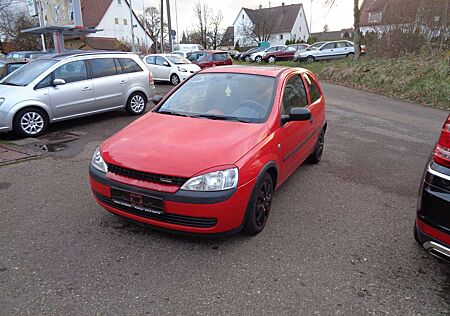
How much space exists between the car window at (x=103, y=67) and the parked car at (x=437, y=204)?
737cm

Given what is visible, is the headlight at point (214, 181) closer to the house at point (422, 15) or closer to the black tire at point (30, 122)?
the black tire at point (30, 122)

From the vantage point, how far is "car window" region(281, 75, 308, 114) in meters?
4.13

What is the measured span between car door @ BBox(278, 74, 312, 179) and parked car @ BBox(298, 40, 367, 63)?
21.2m

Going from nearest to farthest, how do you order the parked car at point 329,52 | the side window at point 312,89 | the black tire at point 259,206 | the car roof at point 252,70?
the black tire at point 259,206, the car roof at point 252,70, the side window at point 312,89, the parked car at point 329,52

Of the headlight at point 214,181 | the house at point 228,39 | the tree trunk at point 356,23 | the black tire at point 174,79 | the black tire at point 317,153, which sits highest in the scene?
the house at point 228,39

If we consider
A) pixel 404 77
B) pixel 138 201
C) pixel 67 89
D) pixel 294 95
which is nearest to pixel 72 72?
pixel 67 89

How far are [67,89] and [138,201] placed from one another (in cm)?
548

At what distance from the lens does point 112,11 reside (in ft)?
174

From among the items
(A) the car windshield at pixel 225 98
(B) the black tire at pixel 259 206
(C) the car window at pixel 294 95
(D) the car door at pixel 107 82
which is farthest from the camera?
(D) the car door at pixel 107 82

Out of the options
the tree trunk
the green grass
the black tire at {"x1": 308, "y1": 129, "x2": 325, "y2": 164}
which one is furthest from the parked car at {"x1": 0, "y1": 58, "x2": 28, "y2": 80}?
the tree trunk

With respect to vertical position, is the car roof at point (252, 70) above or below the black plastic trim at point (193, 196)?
above

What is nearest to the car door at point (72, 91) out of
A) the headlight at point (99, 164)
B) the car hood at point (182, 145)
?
the car hood at point (182, 145)

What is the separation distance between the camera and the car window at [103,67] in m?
8.06

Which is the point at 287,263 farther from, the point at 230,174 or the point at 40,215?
the point at 40,215
